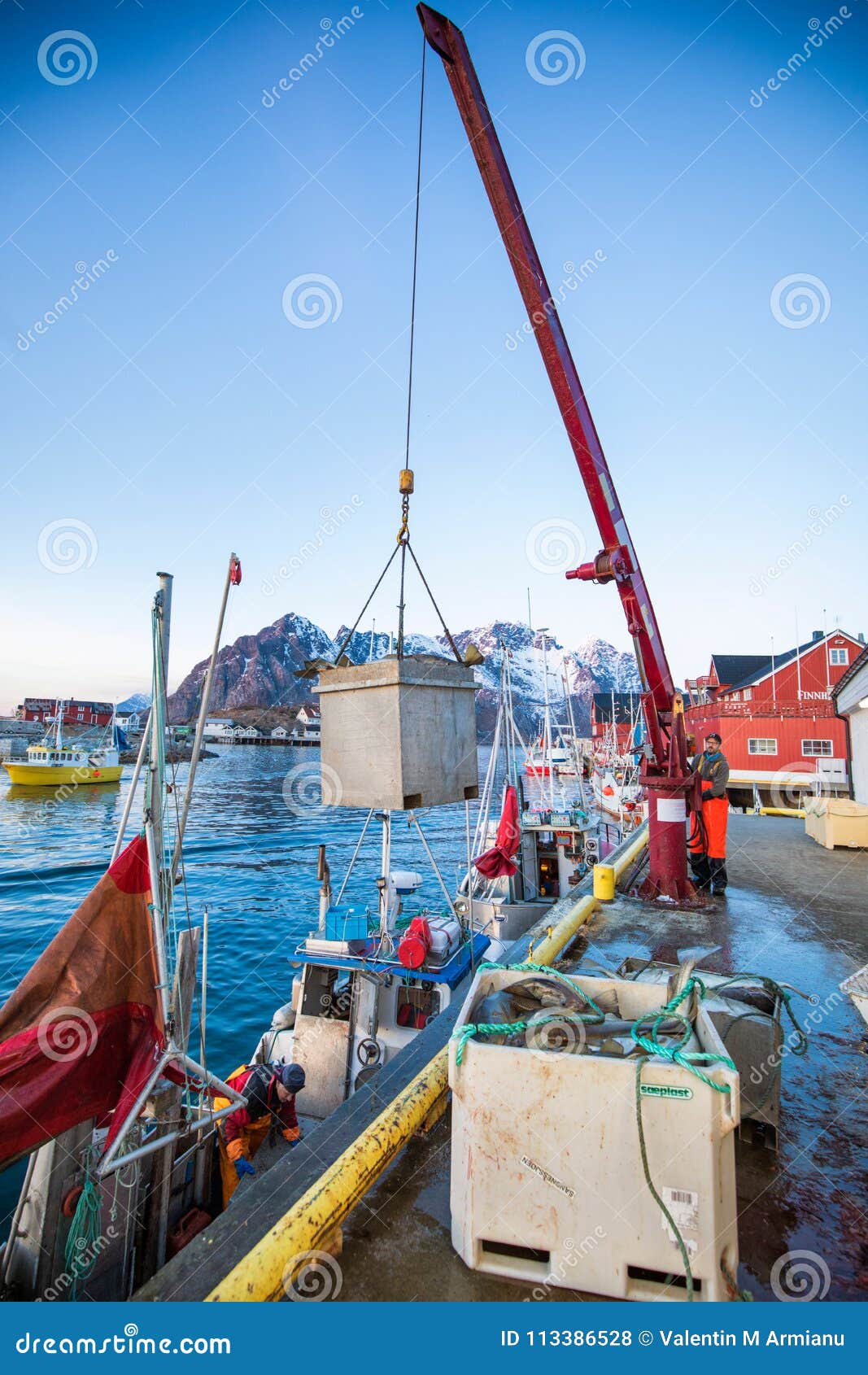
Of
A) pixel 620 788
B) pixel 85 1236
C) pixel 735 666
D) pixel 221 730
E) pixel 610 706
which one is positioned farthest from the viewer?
pixel 221 730

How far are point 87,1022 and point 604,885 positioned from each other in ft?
21.6

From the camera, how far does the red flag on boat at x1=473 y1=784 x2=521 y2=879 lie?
10.2 m

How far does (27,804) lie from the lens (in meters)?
42.7

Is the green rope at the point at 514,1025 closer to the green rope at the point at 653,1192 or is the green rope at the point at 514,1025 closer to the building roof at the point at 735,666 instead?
the green rope at the point at 653,1192

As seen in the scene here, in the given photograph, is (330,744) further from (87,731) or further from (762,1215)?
(87,731)

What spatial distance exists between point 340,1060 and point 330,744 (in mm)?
6321

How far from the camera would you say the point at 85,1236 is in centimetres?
438

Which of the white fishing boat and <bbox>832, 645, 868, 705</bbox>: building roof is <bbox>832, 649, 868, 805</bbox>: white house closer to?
<bbox>832, 645, 868, 705</bbox>: building roof

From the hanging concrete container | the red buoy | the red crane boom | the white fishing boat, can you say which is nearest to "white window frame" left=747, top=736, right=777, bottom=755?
the white fishing boat

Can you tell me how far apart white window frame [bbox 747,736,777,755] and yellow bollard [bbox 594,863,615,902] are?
30.0m

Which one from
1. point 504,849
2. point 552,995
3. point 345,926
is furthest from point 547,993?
point 504,849

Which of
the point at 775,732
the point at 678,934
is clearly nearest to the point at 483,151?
the point at 678,934

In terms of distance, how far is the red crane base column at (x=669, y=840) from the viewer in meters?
8.46

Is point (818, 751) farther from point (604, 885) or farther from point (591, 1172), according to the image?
point (591, 1172)
